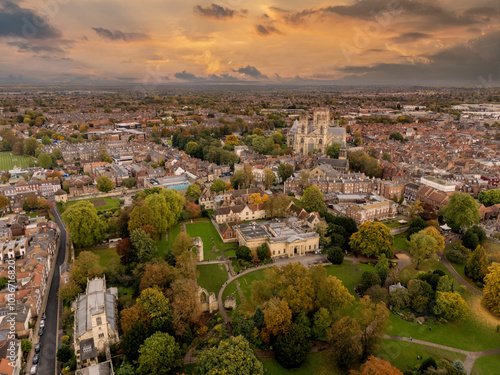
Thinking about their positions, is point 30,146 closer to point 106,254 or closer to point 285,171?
point 106,254

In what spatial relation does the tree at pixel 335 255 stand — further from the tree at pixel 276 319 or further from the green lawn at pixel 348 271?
the tree at pixel 276 319

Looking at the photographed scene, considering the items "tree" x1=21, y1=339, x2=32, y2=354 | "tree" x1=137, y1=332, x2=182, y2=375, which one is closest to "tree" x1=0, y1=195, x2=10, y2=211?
"tree" x1=21, y1=339, x2=32, y2=354

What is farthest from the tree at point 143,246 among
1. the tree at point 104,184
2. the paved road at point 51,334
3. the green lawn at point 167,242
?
the tree at point 104,184

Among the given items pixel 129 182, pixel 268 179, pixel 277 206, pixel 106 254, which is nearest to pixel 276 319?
pixel 277 206

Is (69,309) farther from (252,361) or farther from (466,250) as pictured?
(466,250)

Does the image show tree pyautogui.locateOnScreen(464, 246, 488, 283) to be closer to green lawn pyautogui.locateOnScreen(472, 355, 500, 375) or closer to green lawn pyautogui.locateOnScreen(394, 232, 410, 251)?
green lawn pyautogui.locateOnScreen(394, 232, 410, 251)

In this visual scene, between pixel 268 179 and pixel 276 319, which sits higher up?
pixel 268 179

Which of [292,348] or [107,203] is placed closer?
[292,348]
